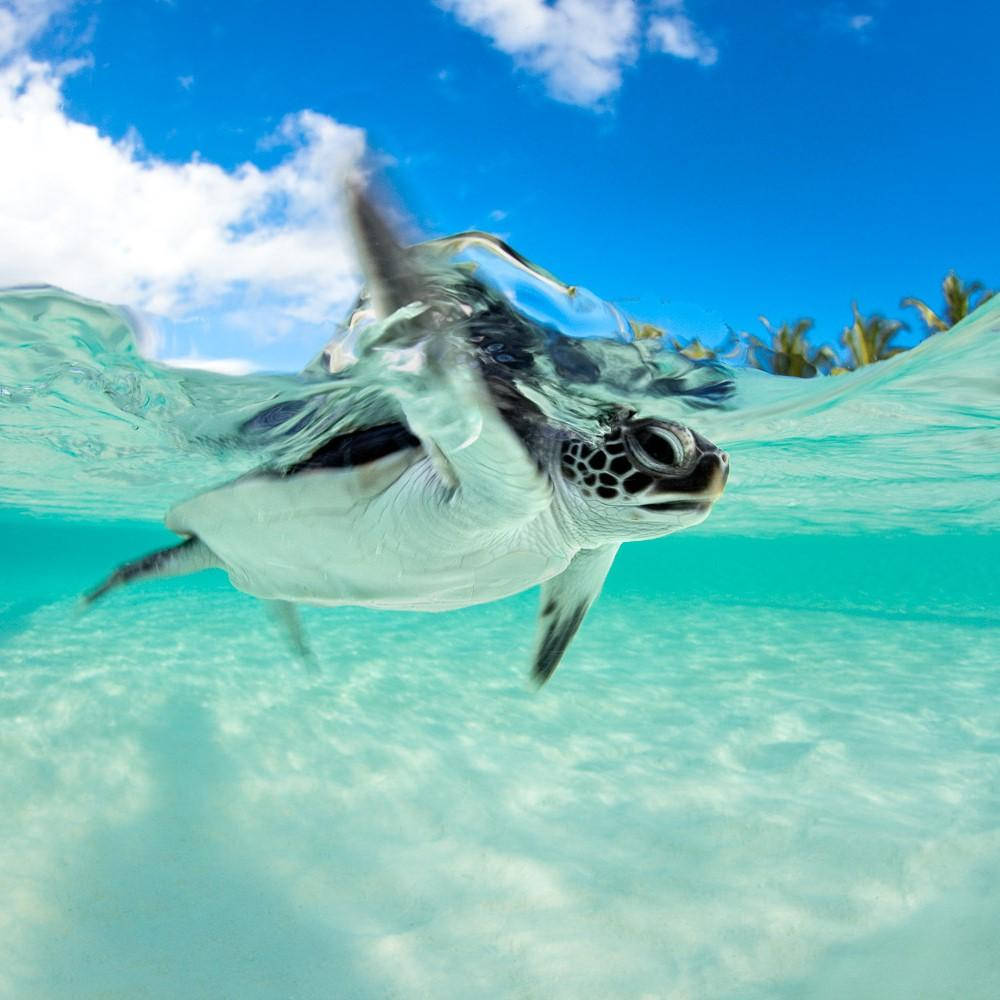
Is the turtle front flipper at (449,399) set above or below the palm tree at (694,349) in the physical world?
below

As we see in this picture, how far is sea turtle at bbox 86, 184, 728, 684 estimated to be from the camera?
2668 millimetres

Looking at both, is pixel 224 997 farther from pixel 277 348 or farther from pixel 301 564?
pixel 277 348

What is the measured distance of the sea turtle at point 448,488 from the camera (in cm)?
267

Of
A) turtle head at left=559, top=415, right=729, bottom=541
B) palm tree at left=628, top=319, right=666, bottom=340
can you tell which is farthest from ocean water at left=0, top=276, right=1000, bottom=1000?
turtle head at left=559, top=415, right=729, bottom=541

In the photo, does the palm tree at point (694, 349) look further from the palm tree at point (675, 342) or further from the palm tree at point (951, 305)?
the palm tree at point (951, 305)

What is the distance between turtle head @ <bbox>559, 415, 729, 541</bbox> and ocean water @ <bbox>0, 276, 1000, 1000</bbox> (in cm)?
208

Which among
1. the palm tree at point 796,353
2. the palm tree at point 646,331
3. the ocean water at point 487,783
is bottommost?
the ocean water at point 487,783

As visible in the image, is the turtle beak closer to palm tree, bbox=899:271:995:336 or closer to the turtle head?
the turtle head

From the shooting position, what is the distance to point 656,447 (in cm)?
278

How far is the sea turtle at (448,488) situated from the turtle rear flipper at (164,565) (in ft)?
1.25

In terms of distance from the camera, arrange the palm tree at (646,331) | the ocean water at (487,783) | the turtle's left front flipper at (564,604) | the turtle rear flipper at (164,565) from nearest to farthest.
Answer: the ocean water at (487,783)
the turtle's left front flipper at (564,604)
the palm tree at (646,331)
the turtle rear flipper at (164,565)

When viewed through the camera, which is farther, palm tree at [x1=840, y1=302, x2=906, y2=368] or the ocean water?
palm tree at [x1=840, y1=302, x2=906, y2=368]

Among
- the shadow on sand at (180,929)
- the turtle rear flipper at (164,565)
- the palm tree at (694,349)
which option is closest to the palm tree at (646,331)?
the palm tree at (694,349)

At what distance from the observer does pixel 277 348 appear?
17.4 feet
